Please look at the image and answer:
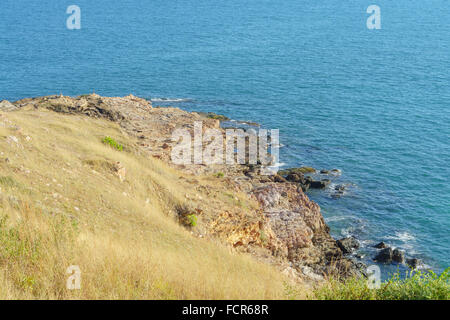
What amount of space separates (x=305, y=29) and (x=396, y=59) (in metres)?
32.3

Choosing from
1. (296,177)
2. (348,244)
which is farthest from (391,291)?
(296,177)

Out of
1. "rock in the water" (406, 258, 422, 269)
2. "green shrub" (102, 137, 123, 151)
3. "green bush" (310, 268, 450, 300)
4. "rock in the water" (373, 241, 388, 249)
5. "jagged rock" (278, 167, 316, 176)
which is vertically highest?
"green shrub" (102, 137, 123, 151)

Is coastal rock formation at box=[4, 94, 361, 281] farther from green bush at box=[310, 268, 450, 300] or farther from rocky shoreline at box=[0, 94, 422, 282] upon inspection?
green bush at box=[310, 268, 450, 300]

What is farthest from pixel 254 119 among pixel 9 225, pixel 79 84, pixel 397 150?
pixel 9 225

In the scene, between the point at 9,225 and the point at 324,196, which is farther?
the point at 324,196

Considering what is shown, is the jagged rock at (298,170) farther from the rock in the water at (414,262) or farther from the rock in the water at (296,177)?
the rock in the water at (414,262)

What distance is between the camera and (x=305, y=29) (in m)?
120

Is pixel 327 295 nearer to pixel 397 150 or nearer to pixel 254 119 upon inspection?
pixel 397 150

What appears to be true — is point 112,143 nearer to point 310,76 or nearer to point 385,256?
point 385,256

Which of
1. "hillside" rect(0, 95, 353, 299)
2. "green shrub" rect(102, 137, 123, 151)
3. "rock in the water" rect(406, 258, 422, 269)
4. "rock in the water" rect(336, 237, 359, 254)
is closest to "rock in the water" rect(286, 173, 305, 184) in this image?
"hillside" rect(0, 95, 353, 299)

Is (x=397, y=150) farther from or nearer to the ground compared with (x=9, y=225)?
nearer to the ground

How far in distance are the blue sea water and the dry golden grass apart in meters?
24.2

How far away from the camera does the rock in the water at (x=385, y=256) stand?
124ft

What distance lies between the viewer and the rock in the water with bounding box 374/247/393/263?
37812mm
